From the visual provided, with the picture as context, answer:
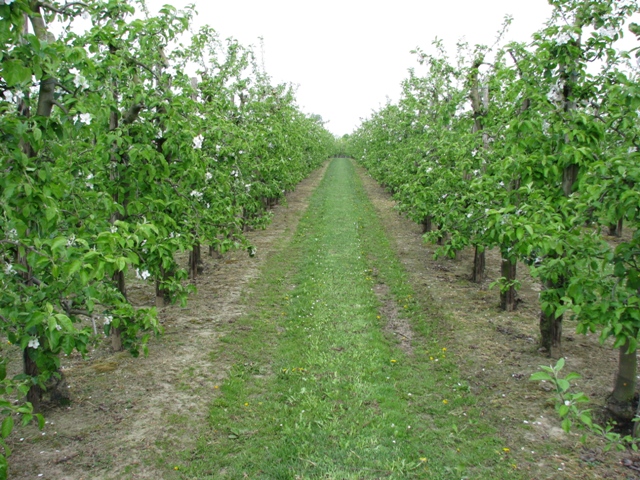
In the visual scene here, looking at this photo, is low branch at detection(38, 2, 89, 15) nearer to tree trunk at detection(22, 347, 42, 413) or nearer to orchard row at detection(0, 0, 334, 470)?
orchard row at detection(0, 0, 334, 470)

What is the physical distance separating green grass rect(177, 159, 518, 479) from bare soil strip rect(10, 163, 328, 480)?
245mm

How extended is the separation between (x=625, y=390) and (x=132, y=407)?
4789 mm

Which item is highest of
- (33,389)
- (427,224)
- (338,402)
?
(427,224)

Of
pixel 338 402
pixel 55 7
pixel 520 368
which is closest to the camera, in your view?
pixel 55 7

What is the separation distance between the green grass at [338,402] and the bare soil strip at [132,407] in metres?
0.24

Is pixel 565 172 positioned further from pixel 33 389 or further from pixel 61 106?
pixel 33 389

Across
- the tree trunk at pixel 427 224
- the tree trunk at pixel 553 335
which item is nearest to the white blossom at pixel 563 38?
the tree trunk at pixel 553 335

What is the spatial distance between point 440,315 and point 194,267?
4.75 m

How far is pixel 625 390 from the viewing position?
4.45 meters

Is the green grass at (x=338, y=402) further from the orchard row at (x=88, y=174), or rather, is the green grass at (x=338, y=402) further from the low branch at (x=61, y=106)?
the low branch at (x=61, y=106)

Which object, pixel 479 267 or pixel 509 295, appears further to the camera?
pixel 479 267

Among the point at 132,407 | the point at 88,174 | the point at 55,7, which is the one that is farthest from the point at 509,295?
the point at 55,7

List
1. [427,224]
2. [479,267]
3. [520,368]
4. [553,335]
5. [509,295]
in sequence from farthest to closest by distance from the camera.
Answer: [427,224]
[479,267]
[509,295]
[553,335]
[520,368]

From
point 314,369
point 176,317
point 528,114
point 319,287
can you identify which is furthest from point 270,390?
point 528,114
